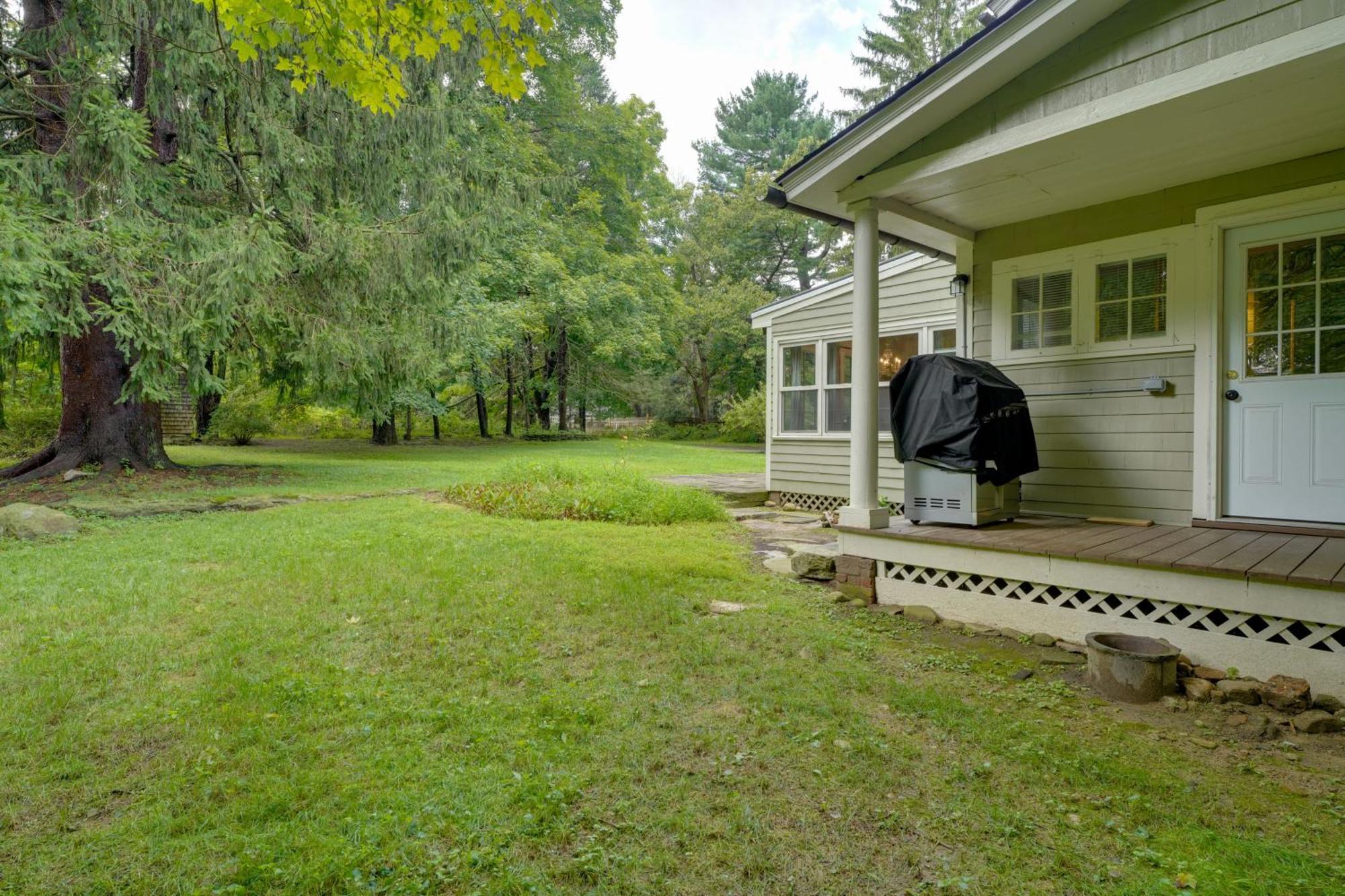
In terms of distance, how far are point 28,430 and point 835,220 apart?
1564 cm

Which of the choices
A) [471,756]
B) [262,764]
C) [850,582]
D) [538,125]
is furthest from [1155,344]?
[538,125]

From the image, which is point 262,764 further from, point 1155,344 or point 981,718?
point 1155,344

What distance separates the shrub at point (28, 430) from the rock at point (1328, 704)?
56.6 ft

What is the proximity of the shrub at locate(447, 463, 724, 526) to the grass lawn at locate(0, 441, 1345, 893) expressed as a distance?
3.01 m

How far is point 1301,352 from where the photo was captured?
421 centimetres

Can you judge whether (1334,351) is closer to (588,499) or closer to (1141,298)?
(1141,298)

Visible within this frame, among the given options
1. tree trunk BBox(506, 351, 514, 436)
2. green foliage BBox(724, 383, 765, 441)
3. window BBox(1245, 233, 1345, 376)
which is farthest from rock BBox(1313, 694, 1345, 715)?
tree trunk BBox(506, 351, 514, 436)

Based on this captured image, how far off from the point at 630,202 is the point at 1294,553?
2156 cm

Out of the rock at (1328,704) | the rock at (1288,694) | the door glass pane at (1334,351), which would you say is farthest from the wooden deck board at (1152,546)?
the door glass pane at (1334,351)

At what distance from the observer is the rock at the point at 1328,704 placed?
2.93m

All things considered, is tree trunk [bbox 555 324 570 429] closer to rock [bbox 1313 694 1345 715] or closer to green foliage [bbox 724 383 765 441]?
green foliage [bbox 724 383 765 441]

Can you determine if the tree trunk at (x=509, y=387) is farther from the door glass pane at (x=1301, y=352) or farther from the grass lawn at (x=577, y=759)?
the door glass pane at (x=1301, y=352)

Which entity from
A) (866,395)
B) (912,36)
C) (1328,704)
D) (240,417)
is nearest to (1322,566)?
(1328,704)

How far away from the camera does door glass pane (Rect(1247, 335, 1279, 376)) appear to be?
4309 millimetres
